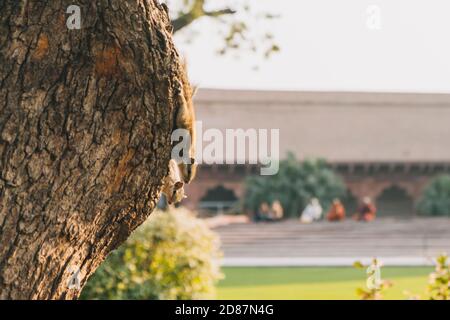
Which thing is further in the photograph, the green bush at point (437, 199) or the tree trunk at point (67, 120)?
the green bush at point (437, 199)

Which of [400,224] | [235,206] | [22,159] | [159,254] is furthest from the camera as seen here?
[235,206]

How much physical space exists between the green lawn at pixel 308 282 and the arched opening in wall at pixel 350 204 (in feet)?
57.1

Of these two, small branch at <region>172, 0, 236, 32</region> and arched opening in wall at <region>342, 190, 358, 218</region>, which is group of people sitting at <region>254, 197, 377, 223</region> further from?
small branch at <region>172, 0, 236, 32</region>

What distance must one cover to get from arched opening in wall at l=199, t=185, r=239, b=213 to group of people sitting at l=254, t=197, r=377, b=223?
3.78m

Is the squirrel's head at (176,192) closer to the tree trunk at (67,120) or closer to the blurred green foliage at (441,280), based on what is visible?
the tree trunk at (67,120)

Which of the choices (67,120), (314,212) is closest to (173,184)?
(67,120)

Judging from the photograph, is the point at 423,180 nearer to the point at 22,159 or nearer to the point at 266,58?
the point at 266,58

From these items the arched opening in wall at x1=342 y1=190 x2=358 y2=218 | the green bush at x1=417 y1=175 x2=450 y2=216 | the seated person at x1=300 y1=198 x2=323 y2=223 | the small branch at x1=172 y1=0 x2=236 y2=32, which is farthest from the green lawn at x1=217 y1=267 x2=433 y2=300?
the arched opening in wall at x1=342 y1=190 x2=358 y2=218

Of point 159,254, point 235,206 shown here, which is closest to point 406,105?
point 235,206

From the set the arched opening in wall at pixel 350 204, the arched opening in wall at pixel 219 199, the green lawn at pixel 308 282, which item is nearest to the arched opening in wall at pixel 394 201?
the arched opening in wall at pixel 350 204

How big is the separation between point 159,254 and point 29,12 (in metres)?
5.50

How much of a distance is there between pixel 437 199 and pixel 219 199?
776 cm

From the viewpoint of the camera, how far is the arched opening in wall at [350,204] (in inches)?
1278

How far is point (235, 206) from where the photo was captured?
2994 cm
